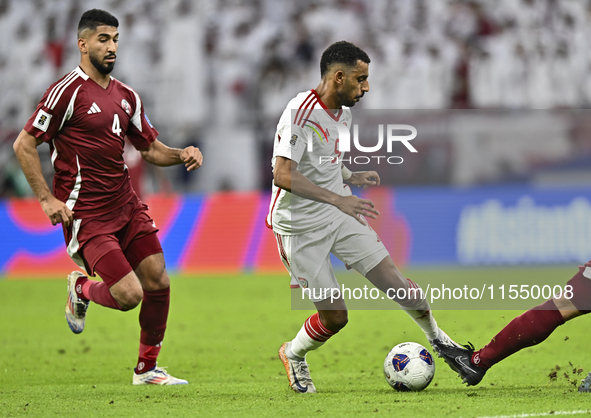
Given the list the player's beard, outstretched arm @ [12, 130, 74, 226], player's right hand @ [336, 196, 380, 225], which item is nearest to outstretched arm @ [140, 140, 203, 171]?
the player's beard

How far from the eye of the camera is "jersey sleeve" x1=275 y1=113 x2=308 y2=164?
506 cm

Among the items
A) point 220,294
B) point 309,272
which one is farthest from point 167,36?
point 309,272

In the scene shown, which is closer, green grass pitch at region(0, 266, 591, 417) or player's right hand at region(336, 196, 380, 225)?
green grass pitch at region(0, 266, 591, 417)

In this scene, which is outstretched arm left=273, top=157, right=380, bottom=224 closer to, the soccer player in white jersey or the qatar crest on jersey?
the soccer player in white jersey

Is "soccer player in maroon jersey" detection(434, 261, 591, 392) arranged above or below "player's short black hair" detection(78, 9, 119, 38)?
below

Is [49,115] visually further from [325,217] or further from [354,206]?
[354,206]

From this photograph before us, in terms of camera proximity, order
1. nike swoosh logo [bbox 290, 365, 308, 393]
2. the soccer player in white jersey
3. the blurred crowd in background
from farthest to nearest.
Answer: the blurred crowd in background → nike swoosh logo [bbox 290, 365, 308, 393] → the soccer player in white jersey

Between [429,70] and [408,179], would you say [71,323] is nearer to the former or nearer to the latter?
[408,179]

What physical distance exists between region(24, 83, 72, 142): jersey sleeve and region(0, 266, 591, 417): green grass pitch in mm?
1789

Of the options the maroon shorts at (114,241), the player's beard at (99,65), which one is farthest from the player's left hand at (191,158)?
the player's beard at (99,65)

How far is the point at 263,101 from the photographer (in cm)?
1450

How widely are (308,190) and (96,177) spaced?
1.59 metres

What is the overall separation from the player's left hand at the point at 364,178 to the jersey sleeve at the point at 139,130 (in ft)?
5.12

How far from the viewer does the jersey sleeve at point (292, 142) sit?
16.6ft
